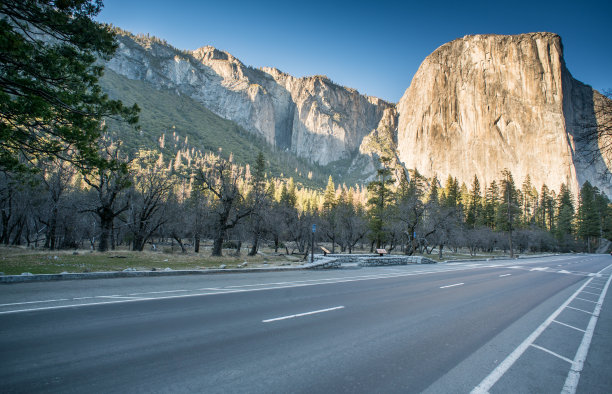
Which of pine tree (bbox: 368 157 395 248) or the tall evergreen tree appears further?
pine tree (bbox: 368 157 395 248)

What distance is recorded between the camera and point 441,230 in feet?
144

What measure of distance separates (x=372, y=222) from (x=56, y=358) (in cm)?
3860

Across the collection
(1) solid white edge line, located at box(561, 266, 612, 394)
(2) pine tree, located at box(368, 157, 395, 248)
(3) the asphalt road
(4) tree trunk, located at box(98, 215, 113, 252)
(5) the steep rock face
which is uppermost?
(5) the steep rock face

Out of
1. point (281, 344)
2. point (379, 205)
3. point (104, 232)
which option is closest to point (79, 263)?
point (104, 232)

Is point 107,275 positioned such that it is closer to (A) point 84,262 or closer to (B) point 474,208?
(A) point 84,262

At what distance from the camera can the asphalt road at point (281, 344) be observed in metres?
A: 3.76

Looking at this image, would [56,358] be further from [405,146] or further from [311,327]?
[405,146]

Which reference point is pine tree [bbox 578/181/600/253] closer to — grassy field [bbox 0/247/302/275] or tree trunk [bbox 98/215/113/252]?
grassy field [bbox 0/247/302/275]

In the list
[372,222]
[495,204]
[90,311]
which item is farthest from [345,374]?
[495,204]

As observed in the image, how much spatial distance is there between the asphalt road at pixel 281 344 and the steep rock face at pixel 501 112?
148109mm

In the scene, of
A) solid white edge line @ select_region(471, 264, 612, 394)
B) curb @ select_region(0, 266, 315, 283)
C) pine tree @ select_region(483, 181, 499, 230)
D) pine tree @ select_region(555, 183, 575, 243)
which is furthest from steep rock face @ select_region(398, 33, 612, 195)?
curb @ select_region(0, 266, 315, 283)

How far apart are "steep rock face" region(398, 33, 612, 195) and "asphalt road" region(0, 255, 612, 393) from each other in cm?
14811

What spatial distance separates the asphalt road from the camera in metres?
3.76

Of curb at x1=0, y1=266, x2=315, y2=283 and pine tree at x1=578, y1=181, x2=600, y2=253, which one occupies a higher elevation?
pine tree at x1=578, y1=181, x2=600, y2=253
